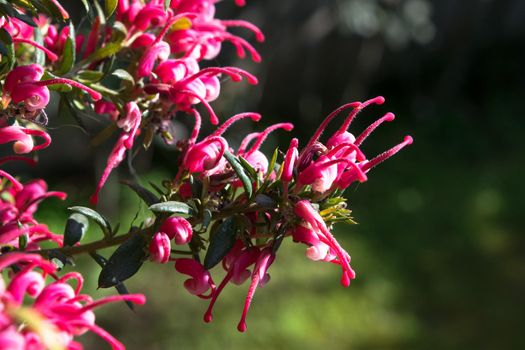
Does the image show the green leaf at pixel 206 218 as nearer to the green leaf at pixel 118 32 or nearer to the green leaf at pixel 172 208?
the green leaf at pixel 172 208


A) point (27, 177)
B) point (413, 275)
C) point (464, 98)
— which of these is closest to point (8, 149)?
point (27, 177)

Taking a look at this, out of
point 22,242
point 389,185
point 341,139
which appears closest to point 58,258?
point 22,242

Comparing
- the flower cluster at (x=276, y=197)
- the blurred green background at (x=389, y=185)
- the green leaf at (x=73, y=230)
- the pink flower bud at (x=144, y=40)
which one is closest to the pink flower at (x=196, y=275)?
the flower cluster at (x=276, y=197)

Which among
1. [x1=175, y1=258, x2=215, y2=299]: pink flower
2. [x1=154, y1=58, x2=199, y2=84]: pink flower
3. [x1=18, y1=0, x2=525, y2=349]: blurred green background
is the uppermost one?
[x1=154, y1=58, x2=199, y2=84]: pink flower

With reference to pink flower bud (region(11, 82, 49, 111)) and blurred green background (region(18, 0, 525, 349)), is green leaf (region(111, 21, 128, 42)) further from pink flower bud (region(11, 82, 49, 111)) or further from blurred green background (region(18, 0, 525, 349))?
blurred green background (region(18, 0, 525, 349))

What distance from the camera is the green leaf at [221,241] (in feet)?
2.22

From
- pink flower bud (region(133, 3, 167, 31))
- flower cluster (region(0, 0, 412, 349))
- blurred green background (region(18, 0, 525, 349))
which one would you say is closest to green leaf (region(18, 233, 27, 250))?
flower cluster (region(0, 0, 412, 349))

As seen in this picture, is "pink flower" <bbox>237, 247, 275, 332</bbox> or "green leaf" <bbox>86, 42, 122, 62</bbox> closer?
"pink flower" <bbox>237, 247, 275, 332</bbox>

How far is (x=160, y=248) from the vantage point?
673mm

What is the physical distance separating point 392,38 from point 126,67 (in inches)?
121

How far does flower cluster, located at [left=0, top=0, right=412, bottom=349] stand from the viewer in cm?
67

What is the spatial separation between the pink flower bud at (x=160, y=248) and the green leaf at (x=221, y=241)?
3 cm

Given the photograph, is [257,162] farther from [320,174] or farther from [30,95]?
Answer: [30,95]

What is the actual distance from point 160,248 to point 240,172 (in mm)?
89
